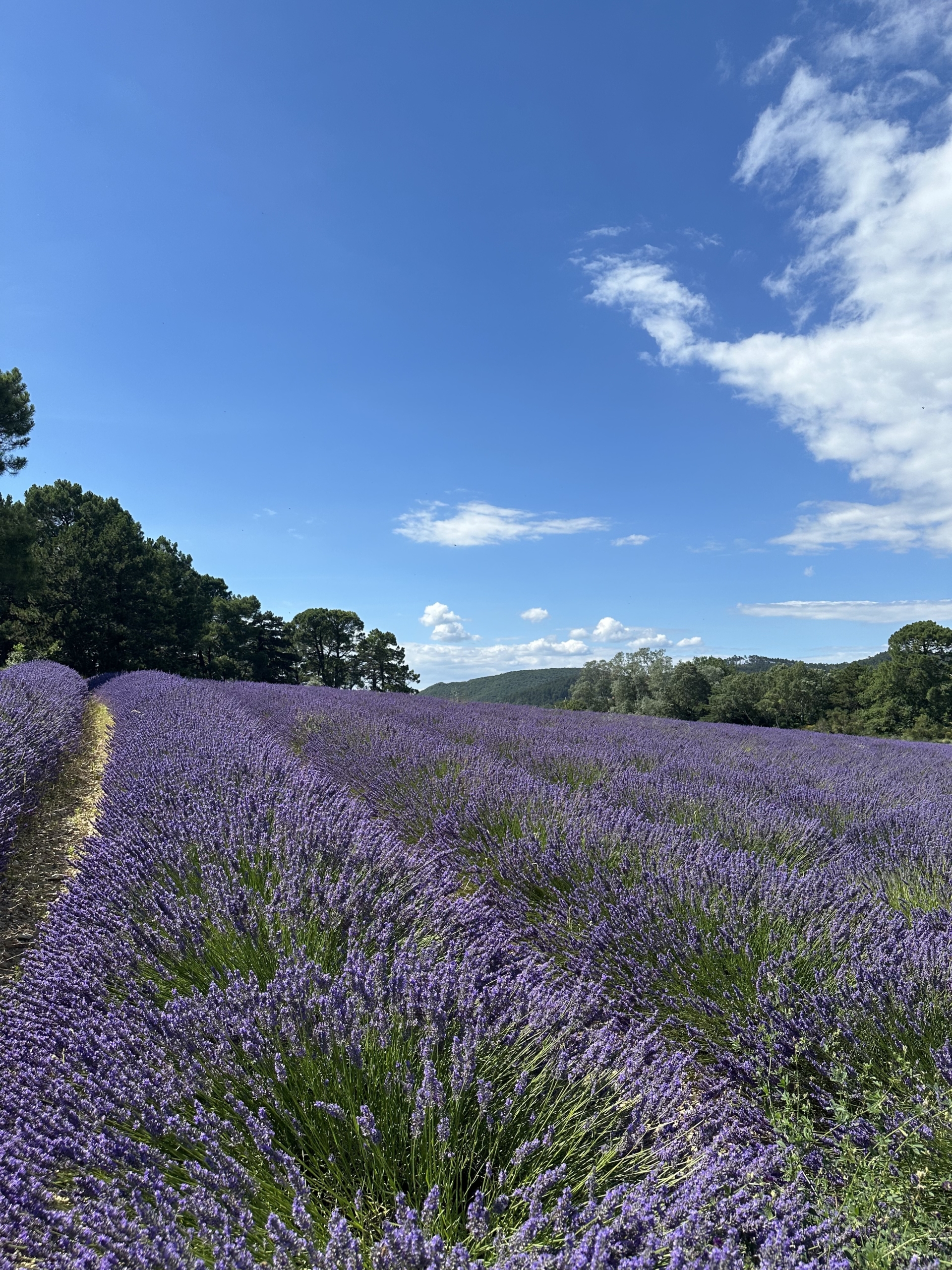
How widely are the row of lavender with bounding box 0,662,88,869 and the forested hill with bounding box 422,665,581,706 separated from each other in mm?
61860

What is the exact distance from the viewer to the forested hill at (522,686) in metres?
75.8

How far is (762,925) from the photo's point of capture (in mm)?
1928

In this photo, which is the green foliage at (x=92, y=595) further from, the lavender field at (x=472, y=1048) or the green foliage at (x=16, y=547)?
the lavender field at (x=472, y=1048)

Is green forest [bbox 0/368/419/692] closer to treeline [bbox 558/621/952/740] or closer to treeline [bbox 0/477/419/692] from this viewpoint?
treeline [bbox 0/477/419/692]

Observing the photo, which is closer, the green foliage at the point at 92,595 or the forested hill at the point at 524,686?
the green foliage at the point at 92,595

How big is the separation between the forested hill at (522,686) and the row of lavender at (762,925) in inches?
2609

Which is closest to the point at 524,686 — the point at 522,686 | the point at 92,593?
the point at 522,686

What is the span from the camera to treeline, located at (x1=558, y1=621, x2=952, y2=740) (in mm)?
26281

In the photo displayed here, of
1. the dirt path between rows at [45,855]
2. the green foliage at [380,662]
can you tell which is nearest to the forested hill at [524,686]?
the green foliage at [380,662]

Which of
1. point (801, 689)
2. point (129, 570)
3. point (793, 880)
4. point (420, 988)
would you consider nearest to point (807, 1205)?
point (420, 988)

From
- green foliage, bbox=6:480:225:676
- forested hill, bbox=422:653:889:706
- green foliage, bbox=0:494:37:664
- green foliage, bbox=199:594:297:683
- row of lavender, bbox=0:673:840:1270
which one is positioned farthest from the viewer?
forested hill, bbox=422:653:889:706

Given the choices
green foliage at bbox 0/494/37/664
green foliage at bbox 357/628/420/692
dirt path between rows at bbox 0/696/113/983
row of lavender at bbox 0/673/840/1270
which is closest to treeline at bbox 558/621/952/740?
green foliage at bbox 357/628/420/692

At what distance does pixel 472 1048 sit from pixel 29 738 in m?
4.86

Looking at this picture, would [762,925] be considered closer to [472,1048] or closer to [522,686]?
[472,1048]
